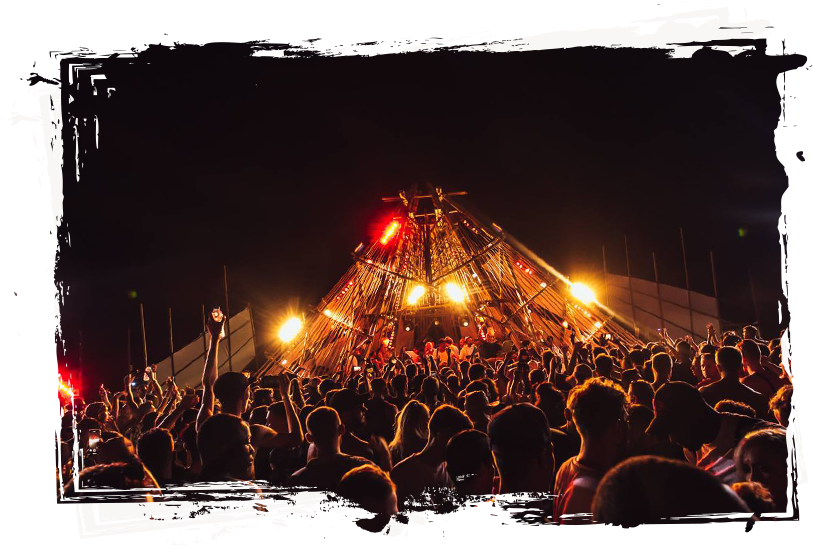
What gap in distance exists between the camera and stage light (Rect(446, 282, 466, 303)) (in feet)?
35.2

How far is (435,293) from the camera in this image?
11.2 m

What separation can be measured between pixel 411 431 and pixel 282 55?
6.88ft

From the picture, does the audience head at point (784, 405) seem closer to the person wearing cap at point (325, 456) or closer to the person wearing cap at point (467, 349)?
the person wearing cap at point (325, 456)

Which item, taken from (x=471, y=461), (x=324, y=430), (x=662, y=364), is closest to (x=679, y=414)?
(x=471, y=461)

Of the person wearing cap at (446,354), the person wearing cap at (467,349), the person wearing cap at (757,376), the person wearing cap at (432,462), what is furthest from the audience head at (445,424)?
the person wearing cap at (467,349)

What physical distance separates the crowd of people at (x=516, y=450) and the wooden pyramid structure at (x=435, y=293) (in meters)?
4.76

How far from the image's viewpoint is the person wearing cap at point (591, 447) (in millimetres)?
2098

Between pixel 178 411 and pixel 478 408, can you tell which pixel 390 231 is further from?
pixel 478 408

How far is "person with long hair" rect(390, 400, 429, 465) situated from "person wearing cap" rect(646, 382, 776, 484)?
1.06 m

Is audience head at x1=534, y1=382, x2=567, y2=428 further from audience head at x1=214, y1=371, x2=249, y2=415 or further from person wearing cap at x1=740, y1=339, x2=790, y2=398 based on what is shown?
audience head at x1=214, y1=371, x2=249, y2=415

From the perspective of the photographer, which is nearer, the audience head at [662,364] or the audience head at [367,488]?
the audience head at [367,488]

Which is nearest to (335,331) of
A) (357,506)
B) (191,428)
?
(191,428)

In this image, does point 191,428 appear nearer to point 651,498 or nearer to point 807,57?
point 651,498

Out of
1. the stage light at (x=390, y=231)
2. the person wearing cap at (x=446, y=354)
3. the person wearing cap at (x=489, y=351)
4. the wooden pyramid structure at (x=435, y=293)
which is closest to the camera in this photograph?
the person wearing cap at (x=489, y=351)
